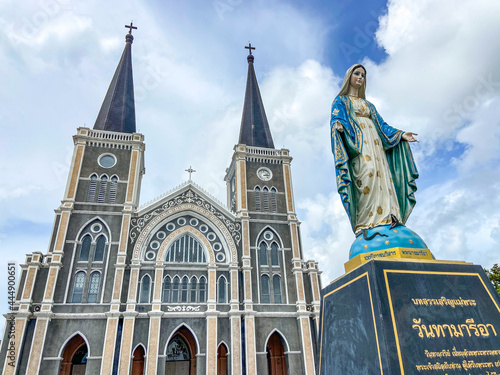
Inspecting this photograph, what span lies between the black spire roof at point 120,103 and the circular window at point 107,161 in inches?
99.9

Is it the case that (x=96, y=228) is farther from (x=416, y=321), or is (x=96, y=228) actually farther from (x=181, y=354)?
(x=416, y=321)

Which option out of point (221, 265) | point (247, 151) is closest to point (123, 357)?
A: point (221, 265)

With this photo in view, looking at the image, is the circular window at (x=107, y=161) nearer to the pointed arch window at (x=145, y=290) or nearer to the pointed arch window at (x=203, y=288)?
the pointed arch window at (x=145, y=290)

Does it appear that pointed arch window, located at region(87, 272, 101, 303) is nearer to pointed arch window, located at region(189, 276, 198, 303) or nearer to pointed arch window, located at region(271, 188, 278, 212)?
pointed arch window, located at region(189, 276, 198, 303)

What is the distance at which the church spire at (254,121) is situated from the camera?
93.3 ft

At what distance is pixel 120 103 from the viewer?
2698 cm

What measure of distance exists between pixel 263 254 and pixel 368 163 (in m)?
18.7

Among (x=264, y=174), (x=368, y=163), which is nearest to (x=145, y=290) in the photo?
(x=264, y=174)

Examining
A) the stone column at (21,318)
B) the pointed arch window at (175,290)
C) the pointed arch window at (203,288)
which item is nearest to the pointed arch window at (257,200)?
the pointed arch window at (203,288)

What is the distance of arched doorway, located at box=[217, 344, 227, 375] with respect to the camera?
2048 centimetres

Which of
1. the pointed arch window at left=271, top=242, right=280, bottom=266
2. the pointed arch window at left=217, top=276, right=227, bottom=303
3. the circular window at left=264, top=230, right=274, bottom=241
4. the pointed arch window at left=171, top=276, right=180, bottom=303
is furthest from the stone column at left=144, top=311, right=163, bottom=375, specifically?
the circular window at left=264, top=230, right=274, bottom=241

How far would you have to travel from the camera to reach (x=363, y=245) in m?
4.10

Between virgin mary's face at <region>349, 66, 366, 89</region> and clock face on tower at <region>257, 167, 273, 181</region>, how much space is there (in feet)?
66.0

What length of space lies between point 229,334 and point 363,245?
17.7m
